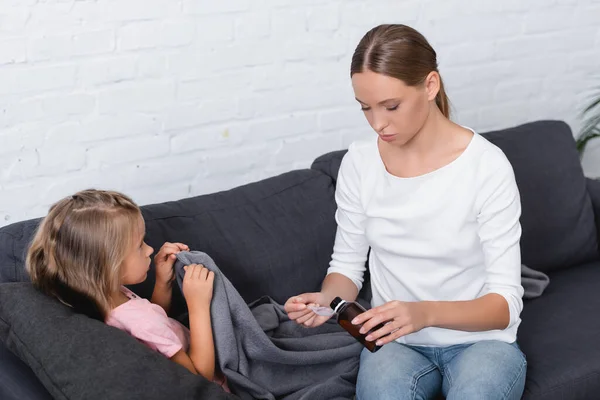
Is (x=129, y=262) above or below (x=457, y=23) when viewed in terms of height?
below

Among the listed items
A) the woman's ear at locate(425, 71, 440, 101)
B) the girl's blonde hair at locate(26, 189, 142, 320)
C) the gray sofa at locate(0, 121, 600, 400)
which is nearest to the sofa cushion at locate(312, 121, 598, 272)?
the gray sofa at locate(0, 121, 600, 400)

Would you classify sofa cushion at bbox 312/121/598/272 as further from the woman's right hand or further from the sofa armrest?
the woman's right hand

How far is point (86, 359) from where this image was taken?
1485 mm

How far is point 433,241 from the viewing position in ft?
6.09

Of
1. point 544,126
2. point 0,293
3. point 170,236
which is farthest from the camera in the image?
point 544,126

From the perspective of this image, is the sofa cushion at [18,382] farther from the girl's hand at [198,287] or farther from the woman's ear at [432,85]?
the woman's ear at [432,85]

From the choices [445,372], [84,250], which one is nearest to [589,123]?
[445,372]

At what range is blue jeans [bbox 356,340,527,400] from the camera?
1715mm

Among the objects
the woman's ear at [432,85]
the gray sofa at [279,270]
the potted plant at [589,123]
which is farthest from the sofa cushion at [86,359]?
the potted plant at [589,123]

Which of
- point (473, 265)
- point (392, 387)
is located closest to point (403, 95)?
point (473, 265)

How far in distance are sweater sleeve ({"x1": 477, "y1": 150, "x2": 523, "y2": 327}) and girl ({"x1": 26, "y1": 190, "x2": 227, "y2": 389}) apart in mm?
591

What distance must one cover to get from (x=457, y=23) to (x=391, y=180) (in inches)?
43.3

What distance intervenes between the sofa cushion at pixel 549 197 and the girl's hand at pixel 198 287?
2.42 feet

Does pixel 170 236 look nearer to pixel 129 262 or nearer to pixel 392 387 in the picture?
pixel 129 262
